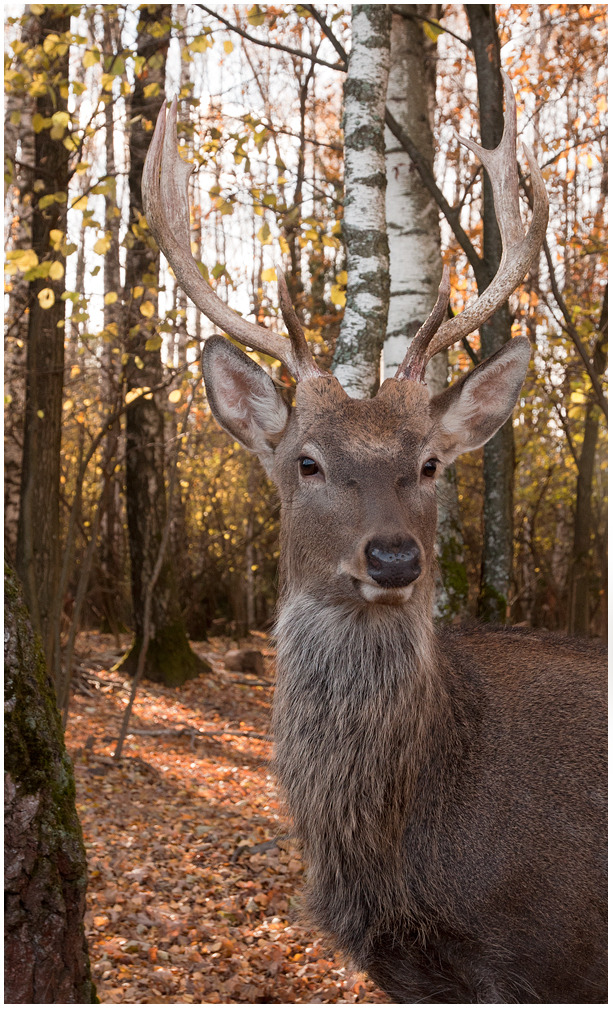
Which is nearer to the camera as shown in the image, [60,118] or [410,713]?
[410,713]

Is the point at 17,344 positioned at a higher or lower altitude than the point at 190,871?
higher

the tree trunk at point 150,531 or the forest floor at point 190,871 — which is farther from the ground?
the tree trunk at point 150,531

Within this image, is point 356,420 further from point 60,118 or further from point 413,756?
point 60,118

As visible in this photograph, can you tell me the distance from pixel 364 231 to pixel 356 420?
1917mm

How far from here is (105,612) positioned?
14.8m

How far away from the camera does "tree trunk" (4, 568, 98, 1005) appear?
2797 mm

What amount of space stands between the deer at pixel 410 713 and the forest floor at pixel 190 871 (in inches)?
18.0

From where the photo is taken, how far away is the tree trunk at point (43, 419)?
738 cm

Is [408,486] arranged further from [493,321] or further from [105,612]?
[105,612]

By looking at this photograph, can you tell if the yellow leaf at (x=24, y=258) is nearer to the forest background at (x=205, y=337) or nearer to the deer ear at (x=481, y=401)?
the forest background at (x=205, y=337)

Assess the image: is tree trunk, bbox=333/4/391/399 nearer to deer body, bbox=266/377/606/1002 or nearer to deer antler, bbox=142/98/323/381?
deer antler, bbox=142/98/323/381

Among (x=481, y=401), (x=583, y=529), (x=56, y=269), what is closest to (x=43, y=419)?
(x=56, y=269)

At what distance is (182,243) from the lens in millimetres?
3602

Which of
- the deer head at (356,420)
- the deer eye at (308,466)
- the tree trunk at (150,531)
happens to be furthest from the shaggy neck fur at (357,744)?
the tree trunk at (150,531)
